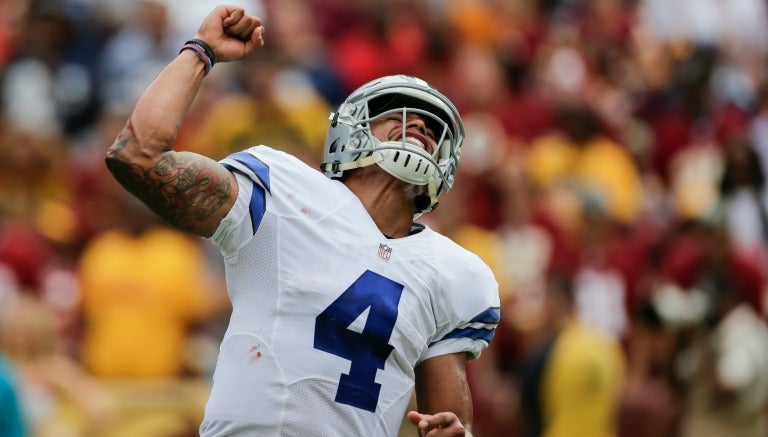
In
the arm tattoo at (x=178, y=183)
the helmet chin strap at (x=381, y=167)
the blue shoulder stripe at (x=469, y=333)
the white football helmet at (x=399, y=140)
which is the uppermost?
the white football helmet at (x=399, y=140)

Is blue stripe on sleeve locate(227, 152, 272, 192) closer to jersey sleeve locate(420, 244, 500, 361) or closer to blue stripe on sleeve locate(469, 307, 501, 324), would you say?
jersey sleeve locate(420, 244, 500, 361)

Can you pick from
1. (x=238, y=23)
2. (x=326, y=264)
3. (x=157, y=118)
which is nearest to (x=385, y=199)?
(x=326, y=264)

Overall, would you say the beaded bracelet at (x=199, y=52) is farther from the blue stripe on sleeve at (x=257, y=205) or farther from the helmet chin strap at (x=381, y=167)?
the helmet chin strap at (x=381, y=167)

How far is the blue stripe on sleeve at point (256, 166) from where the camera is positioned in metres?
4.00

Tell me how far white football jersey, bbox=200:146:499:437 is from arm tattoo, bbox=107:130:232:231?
0.08 metres

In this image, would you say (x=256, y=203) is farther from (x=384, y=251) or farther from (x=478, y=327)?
(x=478, y=327)

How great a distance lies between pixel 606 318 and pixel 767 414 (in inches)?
46.2

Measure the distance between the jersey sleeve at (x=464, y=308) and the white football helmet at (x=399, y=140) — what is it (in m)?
0.25

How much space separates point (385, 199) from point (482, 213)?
6.11m

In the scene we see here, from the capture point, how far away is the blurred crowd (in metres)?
8.64

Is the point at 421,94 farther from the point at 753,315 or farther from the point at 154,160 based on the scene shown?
the point at 753,315

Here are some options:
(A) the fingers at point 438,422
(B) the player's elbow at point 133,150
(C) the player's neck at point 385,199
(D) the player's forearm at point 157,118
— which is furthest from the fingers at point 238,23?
(A) the fingers at point 438,422

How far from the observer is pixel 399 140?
4.31 meters

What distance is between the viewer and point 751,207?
398 inches
